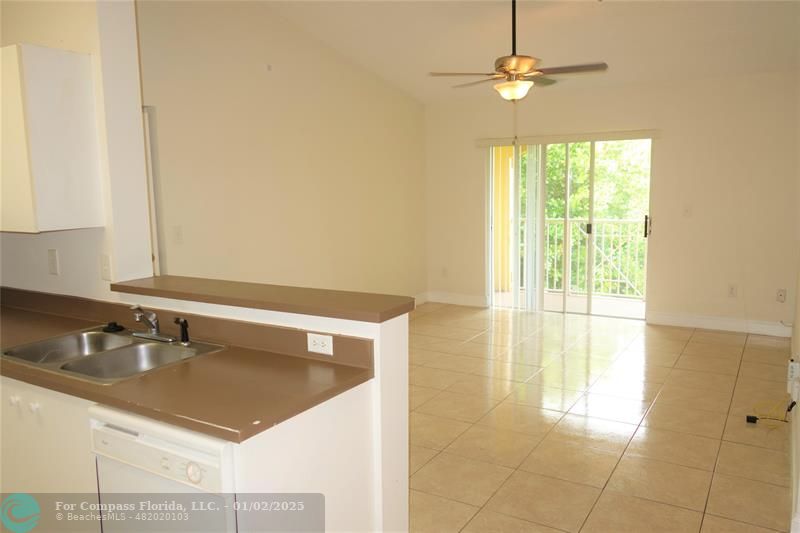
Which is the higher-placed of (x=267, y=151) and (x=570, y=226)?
(x=267, y=151)

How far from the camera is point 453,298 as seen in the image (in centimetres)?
742

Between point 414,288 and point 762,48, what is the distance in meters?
4.33

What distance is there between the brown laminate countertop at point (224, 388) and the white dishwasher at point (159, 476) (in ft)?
0.14

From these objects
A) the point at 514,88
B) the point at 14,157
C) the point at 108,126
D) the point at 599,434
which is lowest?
the point at 599,434

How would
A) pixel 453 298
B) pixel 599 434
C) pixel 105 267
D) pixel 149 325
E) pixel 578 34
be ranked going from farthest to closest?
1. pixel 453 298
2. pixel 578 34
3. pixel 599 434
4. pixel 105 267
5. pixel 149 325

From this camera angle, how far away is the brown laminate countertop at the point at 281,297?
1.90m

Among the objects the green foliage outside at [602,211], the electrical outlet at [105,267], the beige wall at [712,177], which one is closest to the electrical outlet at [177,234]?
the electrical outlet at [105,267]

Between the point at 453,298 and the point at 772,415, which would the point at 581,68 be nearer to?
the point at 772,415

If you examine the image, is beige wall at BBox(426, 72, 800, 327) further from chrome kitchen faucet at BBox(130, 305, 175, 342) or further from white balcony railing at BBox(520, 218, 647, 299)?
chrome kitchen faucet at BBox(130, 305, 175, 342)

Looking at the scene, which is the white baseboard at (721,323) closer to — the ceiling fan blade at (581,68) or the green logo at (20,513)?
the ceiling fan blade at (581,68)

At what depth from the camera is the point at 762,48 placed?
4.84 meters

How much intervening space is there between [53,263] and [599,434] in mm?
3144

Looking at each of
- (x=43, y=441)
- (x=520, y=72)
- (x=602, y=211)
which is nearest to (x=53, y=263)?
(x=43, y=441)

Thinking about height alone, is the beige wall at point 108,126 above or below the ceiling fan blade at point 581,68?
below
